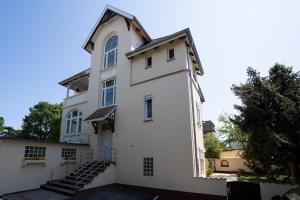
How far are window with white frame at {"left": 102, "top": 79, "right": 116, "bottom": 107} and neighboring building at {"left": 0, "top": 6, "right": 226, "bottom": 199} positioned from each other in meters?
0.04

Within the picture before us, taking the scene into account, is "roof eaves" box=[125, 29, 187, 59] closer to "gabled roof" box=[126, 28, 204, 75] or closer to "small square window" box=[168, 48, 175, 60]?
"gabled roof" box=[126, 28, 204, 75]

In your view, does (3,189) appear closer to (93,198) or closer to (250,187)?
(93,198)

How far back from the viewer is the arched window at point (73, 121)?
56.5ft

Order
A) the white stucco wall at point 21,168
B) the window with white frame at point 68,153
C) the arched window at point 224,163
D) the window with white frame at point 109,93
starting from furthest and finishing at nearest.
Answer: the arched window at point 224,163, the window with white frame at point 109,93, the window with white frame at point 68,153, the white stucco wall at point 21,168

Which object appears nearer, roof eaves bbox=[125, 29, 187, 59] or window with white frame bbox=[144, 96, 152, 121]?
roof eaves bbox=[125, 29, 187, 59]

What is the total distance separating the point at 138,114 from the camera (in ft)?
43.1

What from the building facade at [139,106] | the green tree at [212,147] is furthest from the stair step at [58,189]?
the green tree at [212,147]

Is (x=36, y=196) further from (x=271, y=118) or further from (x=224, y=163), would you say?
(x=224, y=163)

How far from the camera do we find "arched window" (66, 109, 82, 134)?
56.5 feet

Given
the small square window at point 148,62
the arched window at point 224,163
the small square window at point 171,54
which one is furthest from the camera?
the arched window at point 224,163

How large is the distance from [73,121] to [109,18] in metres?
10.4

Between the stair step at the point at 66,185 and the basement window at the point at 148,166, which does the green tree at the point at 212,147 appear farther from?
the stair step at the point at 66,185

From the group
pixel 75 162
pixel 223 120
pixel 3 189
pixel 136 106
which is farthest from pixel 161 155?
pixel 223 120

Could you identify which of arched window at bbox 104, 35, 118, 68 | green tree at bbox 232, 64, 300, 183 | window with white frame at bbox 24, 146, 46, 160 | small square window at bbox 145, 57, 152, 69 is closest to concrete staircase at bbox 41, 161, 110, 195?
window with white frame at bbox 24, 146, 46, 160
